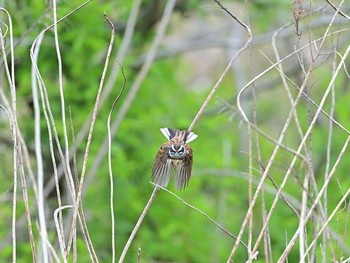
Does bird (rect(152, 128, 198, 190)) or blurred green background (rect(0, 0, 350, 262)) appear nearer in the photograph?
bird (rect(152, 128, 198, 190))

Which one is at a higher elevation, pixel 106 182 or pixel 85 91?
pixel 85 91

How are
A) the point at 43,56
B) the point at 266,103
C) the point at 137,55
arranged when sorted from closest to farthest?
the point at 43,56 < the point at 137,55 < the point at 266,103

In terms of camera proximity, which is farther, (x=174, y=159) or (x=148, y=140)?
(x=148, y=140)

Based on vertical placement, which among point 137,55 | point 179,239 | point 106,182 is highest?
point 137,55

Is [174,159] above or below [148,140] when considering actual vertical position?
above

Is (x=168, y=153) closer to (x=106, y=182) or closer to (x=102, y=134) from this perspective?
(x=102, y=134)

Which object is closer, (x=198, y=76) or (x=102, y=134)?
(x=102, y=134)

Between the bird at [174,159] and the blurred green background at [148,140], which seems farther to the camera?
the blurred green background at [148,140]

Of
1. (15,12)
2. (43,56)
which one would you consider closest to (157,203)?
(43,56)
